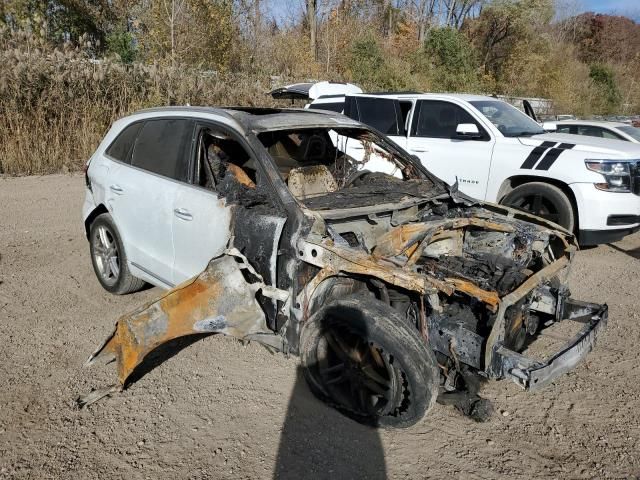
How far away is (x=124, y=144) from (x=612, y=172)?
514 centimetres

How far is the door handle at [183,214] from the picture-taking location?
3502 millimetres

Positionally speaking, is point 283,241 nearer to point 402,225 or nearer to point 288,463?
point 402,225

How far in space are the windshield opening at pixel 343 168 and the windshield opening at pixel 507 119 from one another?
2.73m

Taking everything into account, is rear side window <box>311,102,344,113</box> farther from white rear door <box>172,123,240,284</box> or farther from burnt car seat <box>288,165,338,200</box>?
white rear door <box>172,123,240,284</box>

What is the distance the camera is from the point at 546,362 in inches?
103

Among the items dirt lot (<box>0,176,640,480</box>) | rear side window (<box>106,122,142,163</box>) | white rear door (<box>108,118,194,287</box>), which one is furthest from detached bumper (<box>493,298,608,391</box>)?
rear side window (<box>106,122,142,163</box>)

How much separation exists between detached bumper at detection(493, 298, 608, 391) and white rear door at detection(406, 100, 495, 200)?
3620 millimetres

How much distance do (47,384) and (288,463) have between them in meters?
1.78

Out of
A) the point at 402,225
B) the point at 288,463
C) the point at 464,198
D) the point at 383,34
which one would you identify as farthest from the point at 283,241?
the point at 383,34

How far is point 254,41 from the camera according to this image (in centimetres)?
2141

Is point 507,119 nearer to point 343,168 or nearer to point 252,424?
point 343,168

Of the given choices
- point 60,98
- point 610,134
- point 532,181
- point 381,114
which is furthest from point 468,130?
point 60,98

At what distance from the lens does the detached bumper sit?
2529 mm

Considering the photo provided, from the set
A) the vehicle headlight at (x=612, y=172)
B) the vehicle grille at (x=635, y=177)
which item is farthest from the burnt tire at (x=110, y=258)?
the vehicle grille at (x=635, y=177)
